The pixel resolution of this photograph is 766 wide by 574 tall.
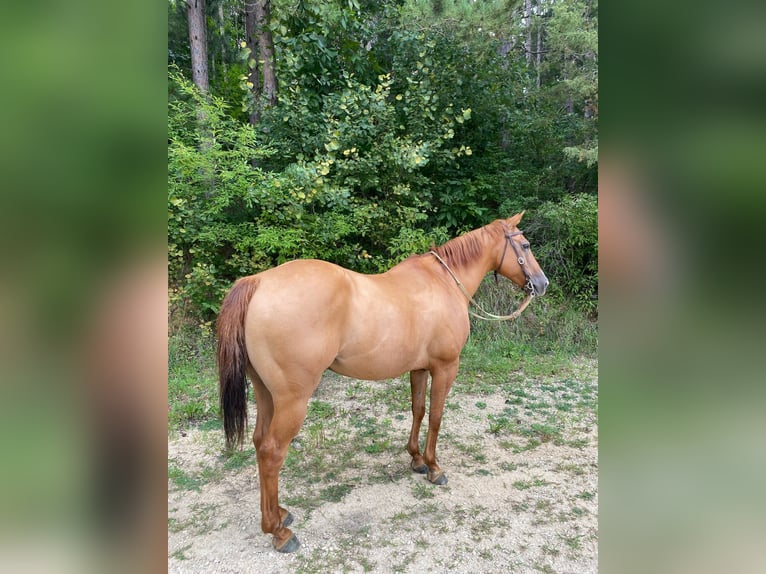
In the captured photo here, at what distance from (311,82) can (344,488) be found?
18.5 ft

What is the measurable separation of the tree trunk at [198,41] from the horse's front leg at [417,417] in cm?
535

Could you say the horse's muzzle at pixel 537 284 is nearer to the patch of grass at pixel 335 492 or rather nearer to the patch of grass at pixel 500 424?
the patch of grass at pixel 500 424

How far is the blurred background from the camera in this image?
432mm

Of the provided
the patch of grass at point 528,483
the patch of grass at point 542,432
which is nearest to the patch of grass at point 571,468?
the patch of grass at point 528,483

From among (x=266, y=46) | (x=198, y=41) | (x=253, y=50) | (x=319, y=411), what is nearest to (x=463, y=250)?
(x=319, y=411)

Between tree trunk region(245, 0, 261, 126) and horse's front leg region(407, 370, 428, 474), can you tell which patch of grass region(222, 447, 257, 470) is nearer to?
horse's front leg region(407, 370, 428, 474)

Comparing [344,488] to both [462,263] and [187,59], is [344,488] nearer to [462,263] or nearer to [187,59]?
[462,263]

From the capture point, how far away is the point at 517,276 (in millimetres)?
3324

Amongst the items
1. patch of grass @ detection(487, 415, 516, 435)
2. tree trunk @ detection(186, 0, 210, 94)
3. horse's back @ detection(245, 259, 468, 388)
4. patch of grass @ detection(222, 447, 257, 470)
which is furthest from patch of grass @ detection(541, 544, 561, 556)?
tree trunk @ detection(186, 0, 210, 94)

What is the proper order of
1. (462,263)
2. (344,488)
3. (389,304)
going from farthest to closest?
(462,263)
(344,488)
(389,304)

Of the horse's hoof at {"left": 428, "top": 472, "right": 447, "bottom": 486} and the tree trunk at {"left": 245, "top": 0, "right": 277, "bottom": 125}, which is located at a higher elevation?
the tree trunk at {"left": 245, "top": 0, "right": 277, "bottom": 125}
